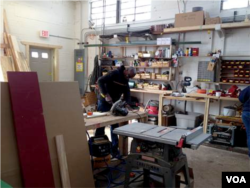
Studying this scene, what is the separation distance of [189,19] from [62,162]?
3.89 metres

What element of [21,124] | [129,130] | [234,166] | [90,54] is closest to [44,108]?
[21,124]

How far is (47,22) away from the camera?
602cm

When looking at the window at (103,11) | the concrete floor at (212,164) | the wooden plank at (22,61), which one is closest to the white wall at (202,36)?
the window at (103,11)

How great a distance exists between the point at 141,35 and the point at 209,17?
1.57 meters

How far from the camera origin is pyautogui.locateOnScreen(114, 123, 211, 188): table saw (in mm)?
1827

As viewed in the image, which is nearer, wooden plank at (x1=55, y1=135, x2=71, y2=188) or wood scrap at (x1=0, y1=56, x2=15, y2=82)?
wooden plank at (x1=55, y1=135, x2=71, y2=188)

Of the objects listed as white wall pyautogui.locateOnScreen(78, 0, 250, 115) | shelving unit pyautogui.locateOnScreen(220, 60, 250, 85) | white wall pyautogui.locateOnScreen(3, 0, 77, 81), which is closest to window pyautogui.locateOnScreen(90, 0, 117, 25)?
white wall pyautogui.locateOnScreen(3, 0, 77, 81)

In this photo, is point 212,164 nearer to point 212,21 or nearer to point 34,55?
point 212,21

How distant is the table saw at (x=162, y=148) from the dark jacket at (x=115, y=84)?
1.28 metres

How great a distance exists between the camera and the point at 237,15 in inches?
174

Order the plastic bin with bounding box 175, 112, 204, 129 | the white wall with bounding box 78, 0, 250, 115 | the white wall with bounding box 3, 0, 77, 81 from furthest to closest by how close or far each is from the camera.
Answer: the white wall with bounding box 3, 0, 77, 81
the plastic bin with bounding box 175, 112, 204, 129
the white wall with bounding box 78, 0, 250, 115

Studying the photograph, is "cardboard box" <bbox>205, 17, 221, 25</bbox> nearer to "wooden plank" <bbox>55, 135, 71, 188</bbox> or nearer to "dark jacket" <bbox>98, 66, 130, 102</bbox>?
"dark jacket" <bbox>98, 66, 130, 102</bbox>

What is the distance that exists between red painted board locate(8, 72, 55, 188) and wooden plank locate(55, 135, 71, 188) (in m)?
0.11

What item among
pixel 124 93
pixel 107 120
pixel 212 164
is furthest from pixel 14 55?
pixel 212 164
